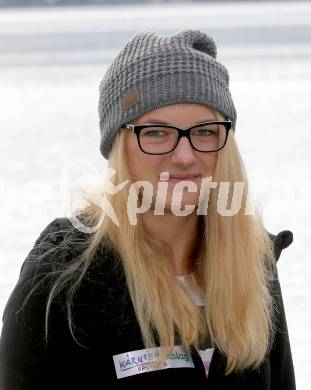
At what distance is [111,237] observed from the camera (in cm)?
171

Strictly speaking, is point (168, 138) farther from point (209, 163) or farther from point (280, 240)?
point (280, 240)

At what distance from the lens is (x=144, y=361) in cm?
165

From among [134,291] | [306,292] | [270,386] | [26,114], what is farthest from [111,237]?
[26,114]

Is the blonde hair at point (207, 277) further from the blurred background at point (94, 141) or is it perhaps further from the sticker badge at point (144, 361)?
the blurred background at point (94, 141)

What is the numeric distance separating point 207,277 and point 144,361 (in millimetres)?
248

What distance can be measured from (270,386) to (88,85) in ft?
27.3

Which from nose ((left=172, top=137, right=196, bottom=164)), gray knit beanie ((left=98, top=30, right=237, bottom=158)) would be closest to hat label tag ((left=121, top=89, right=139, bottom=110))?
gray knit beanie ((left=98, top=30, right=237, bottom=158))

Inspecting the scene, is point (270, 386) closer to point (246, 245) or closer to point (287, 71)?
point (246, 245)

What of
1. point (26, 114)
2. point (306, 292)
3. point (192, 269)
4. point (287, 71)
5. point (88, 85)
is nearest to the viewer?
point (192, 269)

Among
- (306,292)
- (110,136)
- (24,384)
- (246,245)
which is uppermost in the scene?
(110,136)

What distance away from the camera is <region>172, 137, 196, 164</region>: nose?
164 centimetres

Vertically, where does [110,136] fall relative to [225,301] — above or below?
above

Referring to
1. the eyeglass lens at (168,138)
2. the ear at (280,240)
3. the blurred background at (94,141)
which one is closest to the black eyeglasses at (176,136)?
the eyeglass lens at (168,138)

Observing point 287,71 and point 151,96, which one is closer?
point 151,96
